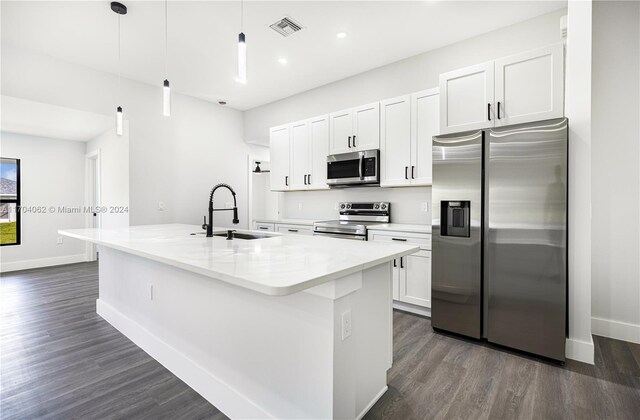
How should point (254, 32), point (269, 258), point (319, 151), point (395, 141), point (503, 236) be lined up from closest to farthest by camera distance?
point (269, 258), point (503, 236), point (254, 32), point (395, 141), point (319, 151)

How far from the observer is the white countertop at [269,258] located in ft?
3.62

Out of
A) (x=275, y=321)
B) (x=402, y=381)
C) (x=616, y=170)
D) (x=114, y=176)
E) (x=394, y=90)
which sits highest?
(x=394, y=90)

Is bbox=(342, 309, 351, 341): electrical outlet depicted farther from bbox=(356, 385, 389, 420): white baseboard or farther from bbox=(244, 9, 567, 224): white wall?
bbox=(244, 9, 567, 224): white wall

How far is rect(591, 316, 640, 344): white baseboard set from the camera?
260 cm

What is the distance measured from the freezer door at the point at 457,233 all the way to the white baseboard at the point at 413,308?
342 millimetres

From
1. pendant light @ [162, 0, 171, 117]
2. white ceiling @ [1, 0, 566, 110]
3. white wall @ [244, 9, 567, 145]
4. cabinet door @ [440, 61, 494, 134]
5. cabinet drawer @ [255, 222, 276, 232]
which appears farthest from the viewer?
cabinet drawer @ [255, 222, 276, 232]

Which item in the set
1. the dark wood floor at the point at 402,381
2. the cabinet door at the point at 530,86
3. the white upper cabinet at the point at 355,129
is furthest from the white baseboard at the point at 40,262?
the cabinet door at the point at 530,86

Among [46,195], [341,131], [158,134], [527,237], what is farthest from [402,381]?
[46,195]

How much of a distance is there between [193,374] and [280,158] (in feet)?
11.4

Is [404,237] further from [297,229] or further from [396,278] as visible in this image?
[297,229]

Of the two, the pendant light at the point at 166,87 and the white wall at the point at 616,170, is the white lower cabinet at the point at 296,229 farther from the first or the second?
the white wall at the point at 616,170

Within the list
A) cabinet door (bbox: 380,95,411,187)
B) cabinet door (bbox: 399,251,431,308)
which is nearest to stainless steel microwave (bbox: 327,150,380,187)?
cabinet door (bbox: 380,95,411,187)

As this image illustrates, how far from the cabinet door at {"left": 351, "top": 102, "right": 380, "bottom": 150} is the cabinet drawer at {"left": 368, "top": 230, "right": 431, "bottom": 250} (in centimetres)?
110

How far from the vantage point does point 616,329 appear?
8.78 feet
